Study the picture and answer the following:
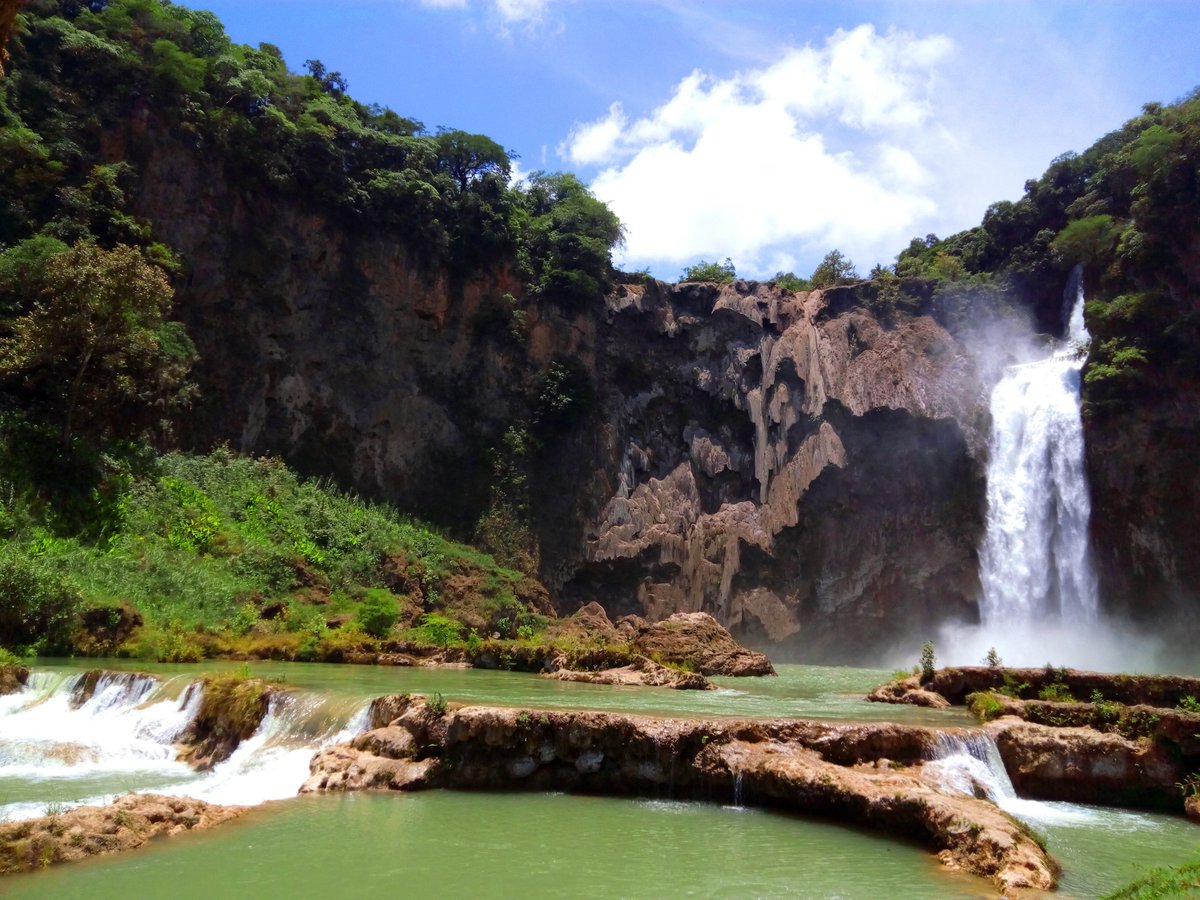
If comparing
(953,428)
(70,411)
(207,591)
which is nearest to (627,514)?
(953,428)

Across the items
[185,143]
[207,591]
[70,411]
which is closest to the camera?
[207,591]

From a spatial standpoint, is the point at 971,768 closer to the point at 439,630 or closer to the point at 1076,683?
the point at 1076,683

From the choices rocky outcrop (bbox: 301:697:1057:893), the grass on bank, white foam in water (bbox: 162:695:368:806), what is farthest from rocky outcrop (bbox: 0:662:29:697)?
rocky outcrop (bbox: 301:697:1057:893)

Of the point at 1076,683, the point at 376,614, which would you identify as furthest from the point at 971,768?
the point at 376,614

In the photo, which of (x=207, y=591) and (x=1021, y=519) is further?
(x=1021, y=519)

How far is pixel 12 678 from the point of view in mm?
16516

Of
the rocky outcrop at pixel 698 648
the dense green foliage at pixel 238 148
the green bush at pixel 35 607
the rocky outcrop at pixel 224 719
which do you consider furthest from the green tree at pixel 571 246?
the rocky outcrop at pixel 224 719

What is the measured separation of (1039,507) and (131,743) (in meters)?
32.7

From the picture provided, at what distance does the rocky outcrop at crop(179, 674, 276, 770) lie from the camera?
545 inches

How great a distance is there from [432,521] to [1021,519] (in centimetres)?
2382

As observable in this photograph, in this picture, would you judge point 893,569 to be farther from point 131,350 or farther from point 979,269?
point 131,350

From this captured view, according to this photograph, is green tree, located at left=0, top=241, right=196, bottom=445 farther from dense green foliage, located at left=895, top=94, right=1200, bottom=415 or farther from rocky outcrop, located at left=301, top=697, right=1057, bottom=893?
dense green foliage, located at left=895, top=94, right=1200, bottom=415

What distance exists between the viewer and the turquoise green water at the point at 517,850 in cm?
847

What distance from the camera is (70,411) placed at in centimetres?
2719
